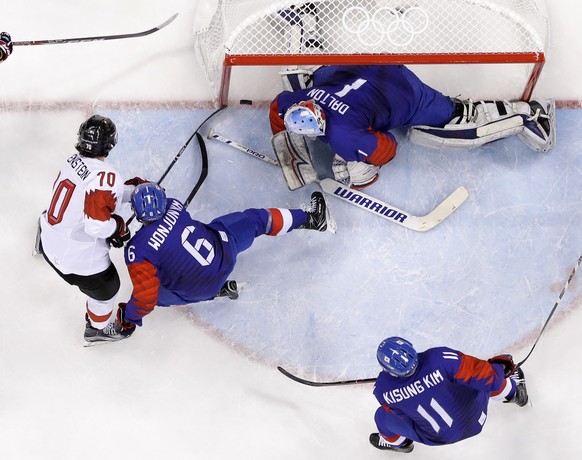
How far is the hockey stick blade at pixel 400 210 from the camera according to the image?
4.73m

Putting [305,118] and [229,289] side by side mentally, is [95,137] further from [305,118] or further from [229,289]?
[229,289]

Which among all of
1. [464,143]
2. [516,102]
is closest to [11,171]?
[464,143]

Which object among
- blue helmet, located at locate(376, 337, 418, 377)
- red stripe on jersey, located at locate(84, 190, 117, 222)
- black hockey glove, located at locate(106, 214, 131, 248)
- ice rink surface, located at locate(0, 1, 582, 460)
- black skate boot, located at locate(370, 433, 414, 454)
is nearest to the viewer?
blue helmet, located at locate(376, 337, 418, 377)

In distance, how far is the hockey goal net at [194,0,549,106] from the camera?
423 cm

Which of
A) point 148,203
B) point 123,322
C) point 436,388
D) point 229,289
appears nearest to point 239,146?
point 229,289

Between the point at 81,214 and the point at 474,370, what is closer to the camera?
the point at 474,370

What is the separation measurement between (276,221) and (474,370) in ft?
4.00

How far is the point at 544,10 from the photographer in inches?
181

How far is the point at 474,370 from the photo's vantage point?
3891mm

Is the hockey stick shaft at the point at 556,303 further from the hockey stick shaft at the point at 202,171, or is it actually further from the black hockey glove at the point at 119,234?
the black hockey glove at the point at 119,234

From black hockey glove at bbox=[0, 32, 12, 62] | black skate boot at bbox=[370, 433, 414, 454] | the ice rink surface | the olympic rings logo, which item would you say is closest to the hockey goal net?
the olympic rings logo

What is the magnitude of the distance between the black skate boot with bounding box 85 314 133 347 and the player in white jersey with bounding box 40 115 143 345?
226 millimetres

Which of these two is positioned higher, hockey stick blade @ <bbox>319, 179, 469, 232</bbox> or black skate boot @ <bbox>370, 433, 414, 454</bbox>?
hockey stick blade @ <bbox>319, 179, 469, 232</bbox>

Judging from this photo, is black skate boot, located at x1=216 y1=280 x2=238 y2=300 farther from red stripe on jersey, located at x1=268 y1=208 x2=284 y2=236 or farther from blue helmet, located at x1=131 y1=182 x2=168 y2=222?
blue helmet, located at x1=131 y1=182 x2=168 y2=222
